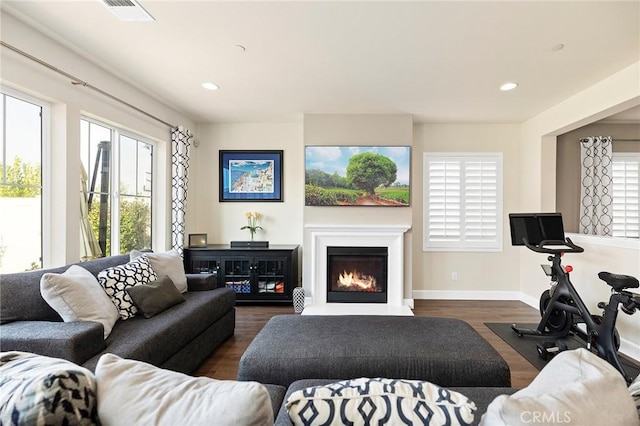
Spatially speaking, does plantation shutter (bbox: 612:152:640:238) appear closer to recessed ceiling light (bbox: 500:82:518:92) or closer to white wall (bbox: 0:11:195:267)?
recessed ceiling light (bbox: 500:82:518:92)

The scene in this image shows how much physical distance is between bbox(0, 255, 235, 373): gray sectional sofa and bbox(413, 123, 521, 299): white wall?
3246 millimetres

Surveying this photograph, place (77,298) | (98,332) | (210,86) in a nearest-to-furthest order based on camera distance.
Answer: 1. (98,332)
2. (77,298)
3. (210,86)

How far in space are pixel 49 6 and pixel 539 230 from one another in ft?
14.8

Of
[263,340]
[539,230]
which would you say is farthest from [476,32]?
[263,340]

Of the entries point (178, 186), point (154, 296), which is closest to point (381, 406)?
point (154, 296)

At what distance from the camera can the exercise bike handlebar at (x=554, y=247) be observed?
2945 mm

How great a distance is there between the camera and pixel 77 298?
6.35 ft

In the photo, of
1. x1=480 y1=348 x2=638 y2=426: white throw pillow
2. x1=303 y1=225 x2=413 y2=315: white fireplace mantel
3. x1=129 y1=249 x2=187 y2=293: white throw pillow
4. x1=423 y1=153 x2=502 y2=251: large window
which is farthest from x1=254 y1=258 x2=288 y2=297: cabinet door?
x1=480 y1=348 x2=638 y2=426: white throw pillow

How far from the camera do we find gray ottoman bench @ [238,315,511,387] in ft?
5.41

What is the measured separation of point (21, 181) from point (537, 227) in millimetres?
4661

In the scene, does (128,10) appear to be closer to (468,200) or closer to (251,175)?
(251,175)

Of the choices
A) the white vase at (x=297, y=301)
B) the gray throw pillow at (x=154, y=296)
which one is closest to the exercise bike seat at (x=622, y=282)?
the white vase at (x=297, y=301)

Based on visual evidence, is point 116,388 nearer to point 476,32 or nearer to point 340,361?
point 340,361

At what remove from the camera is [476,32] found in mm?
2236
